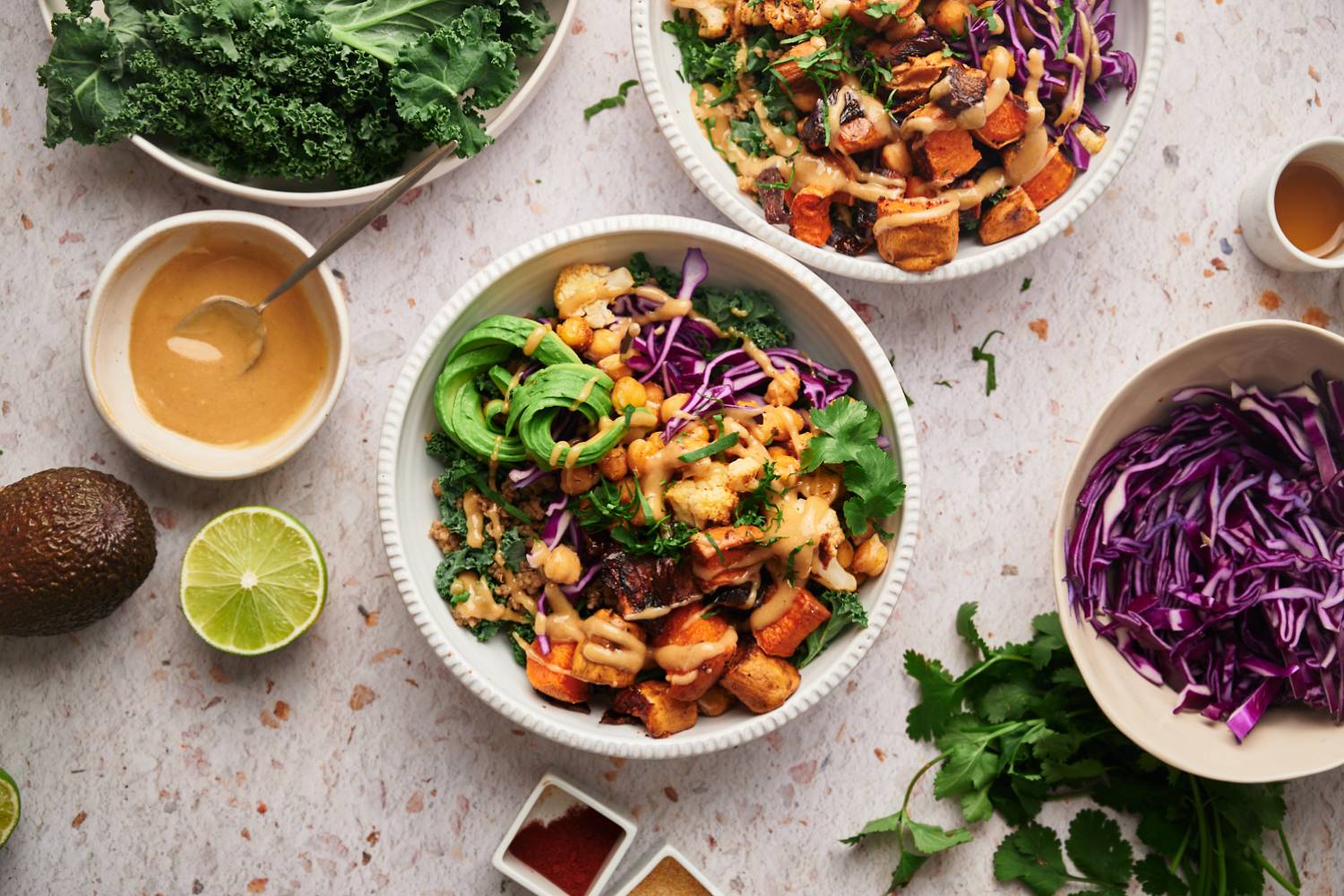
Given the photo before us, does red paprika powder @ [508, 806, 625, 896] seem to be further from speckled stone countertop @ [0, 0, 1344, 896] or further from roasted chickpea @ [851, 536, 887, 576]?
roasted chickpea @ [851, 536, 887, 576]

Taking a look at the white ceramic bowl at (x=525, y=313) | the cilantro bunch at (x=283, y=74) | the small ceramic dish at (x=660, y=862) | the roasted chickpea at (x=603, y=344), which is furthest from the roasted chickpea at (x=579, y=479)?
the small ceramic dish at (x=660, y=862)

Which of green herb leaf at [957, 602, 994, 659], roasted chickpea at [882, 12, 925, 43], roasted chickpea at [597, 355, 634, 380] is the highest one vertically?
roasted chickpea at [882, 12, 925, 43]

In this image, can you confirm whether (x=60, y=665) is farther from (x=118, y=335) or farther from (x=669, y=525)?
(x=669, y=525)

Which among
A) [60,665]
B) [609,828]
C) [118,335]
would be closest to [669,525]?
[609,828]

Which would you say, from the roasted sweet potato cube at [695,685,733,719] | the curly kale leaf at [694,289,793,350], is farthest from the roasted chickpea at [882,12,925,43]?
the roasted sweet potato cube at [695,685,733,719]

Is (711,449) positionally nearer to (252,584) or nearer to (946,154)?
(946,154)

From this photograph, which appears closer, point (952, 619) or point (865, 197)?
point (865, 197)

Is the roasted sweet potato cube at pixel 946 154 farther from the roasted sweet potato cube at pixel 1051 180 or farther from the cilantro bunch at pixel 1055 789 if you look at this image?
the cilantro bunch at pixel 1055 789
